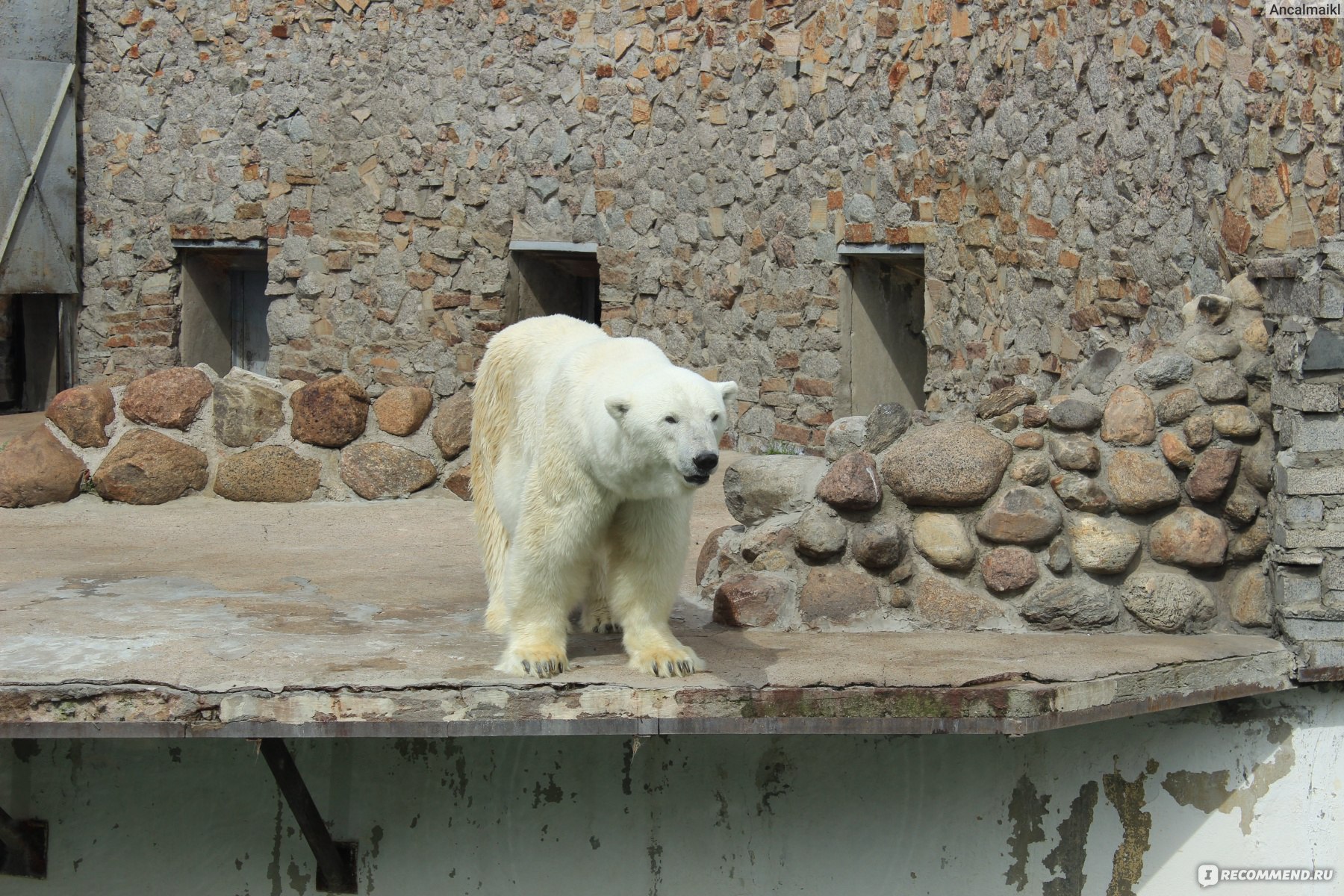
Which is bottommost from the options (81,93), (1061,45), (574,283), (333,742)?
(333,742)

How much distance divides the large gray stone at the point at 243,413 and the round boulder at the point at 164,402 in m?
0.11

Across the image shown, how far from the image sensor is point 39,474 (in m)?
6.41

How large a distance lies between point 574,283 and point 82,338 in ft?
13.1

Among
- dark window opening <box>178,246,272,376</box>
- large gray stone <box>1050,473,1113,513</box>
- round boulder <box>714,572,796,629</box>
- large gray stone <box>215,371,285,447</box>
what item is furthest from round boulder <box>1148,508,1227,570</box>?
dark window opening <box>178,246,272,376</box>

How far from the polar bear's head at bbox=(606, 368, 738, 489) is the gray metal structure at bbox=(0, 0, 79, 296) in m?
8.91

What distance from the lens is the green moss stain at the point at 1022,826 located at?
163 inches

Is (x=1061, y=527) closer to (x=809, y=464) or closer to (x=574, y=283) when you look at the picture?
(x=809, y=464)

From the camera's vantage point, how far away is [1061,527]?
14.1ft

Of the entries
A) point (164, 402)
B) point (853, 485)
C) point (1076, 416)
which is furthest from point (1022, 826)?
point (164, 402)

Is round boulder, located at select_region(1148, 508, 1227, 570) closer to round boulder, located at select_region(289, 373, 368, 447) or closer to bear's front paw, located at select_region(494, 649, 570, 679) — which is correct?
bear's front paw, located at select_region(494, 649, 570, 679)

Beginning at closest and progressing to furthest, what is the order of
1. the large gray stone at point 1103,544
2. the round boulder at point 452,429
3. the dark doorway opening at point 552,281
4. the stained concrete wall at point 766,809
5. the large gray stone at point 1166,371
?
1. the stained concrete wall at point 766,809
2. the large gray stone at point 1103,544
3. the large gray stone at point 1166,371
4. the round boulder at point 452,429
5. the dark doorway opening at point 552,281

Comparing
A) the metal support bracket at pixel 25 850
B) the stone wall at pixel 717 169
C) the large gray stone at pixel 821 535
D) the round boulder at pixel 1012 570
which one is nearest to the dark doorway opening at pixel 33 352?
the stone wall at pixel 717 169

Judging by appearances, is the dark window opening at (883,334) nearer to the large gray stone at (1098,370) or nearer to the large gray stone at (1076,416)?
the large gray stone at (1098,370)

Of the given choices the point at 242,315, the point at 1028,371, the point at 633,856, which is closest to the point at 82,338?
the point at 242,315
